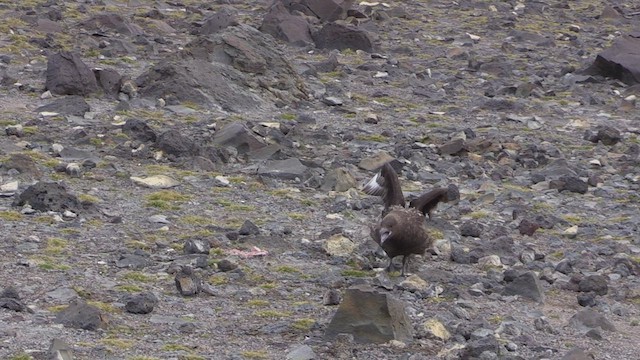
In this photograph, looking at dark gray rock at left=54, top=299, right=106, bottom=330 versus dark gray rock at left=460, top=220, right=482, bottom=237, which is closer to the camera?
dark gray rock at left=54, top=299, right=106, bottom=330

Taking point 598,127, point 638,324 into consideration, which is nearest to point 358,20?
point 598,127

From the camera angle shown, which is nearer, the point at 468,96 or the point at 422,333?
the point at 422,333

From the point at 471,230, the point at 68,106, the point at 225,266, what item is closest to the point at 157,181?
the point at 225,266

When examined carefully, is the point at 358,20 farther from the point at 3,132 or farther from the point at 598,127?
the point at 3,132

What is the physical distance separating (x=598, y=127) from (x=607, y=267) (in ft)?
20.4

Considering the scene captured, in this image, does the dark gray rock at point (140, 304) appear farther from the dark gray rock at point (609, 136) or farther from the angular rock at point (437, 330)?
the dark gray rock at point (609, 136)

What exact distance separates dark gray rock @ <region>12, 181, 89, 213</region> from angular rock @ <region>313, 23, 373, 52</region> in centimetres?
1094

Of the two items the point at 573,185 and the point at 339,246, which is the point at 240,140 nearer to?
the point at 339,246

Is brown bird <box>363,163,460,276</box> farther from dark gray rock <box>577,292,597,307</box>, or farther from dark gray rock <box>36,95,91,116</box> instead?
dark gray rock <box>36,95,91,116</box>

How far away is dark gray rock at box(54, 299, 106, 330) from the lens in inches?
344

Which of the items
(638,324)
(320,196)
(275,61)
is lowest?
(275,61)

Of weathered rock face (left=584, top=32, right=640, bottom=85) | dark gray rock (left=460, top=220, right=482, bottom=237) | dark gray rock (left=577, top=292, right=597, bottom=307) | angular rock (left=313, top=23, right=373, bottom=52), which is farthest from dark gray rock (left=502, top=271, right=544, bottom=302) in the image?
angular rock (left=313, top=23, right=373, bottom=52)

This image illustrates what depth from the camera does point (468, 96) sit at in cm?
1967

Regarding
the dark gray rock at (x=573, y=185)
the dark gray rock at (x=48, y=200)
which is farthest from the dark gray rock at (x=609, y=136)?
the dark gray rock at (x=48, y=200)
